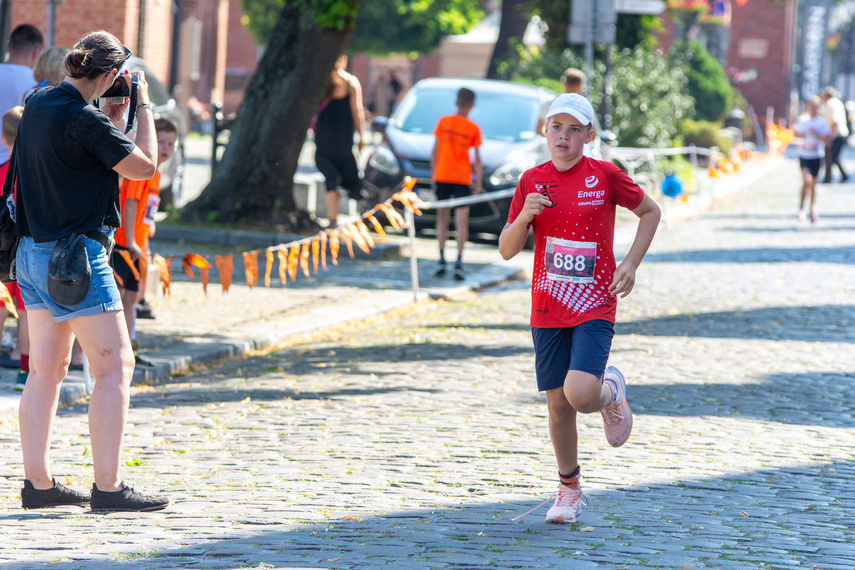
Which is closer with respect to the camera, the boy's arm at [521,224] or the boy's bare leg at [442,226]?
the boy's arm at [521,224]

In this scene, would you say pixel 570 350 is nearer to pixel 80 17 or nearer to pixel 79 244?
pixel 79 244

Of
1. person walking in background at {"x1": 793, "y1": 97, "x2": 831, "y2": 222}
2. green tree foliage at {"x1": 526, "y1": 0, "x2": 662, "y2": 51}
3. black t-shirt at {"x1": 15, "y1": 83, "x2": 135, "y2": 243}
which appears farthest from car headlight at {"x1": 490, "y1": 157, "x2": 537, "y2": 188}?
green tree foliage at {"x1": 526, "y1": 0, "x2": 662, "y2": 51}

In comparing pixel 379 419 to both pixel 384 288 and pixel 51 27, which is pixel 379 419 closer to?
pixel 384 288

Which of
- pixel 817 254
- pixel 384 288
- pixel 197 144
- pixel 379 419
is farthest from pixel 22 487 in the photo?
pixel 197 144

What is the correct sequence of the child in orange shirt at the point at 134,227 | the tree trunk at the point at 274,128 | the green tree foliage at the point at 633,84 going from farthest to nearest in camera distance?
the green tree foliage at the point at 633,84 < the tree trunk at the point at 274,128 < the child in orange shirt at the point at 134,227

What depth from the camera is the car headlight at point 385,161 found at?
1522cm

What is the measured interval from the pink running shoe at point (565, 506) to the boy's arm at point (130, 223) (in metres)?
3.39

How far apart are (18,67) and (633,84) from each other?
17838 millimetres

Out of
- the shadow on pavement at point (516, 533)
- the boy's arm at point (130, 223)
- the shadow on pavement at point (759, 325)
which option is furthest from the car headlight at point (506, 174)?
the shadow on pavement at point (516, 533)

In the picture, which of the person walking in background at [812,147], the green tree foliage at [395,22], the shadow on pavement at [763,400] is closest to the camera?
the shadow on pavement at [763,400]

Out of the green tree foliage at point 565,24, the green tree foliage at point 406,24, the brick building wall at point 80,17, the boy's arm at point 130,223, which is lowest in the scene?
the boy's arm at point 130,223

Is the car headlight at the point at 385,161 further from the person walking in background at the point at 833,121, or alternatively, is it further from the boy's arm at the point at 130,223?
the person walking in background at the point at 833,121

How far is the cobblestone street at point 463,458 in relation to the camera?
450 centimetres

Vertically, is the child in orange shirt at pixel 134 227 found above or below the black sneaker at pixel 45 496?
above
